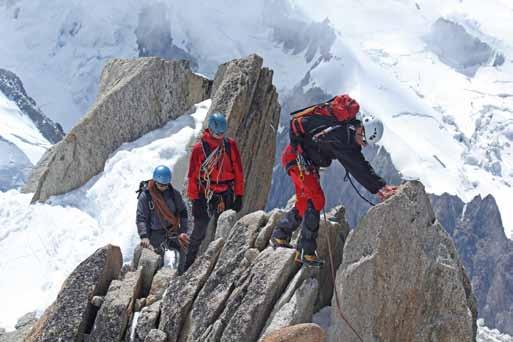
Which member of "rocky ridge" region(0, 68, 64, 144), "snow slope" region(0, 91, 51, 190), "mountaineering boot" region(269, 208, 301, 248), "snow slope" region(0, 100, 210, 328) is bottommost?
"rocky ridge" region(0, 68, 64, 144)

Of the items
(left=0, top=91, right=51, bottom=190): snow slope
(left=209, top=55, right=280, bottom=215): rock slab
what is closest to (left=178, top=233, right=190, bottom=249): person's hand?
(left=209, top=55, right=280, bottom=215): rock slab

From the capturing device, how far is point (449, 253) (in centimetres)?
1091

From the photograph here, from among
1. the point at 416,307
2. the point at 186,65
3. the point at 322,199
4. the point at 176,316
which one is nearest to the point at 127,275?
the point at 176,316

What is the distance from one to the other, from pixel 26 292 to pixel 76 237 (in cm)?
275

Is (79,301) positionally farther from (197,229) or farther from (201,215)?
(201,215)

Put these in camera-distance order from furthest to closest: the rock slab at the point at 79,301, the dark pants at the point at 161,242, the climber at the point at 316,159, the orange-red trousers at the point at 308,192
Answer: the dark pants at the point at 161,242 → the rock slab at the point at 79,301 → the orange-red trousers at the point at 308,192 → the climber at the point at 316,159

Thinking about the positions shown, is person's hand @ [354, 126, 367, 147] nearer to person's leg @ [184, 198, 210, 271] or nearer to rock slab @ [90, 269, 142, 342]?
person's leg @ [184, 198, 210, 271]

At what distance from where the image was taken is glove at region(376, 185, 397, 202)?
11.1 metres

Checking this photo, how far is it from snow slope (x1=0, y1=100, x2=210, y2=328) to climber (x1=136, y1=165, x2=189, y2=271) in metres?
6.91

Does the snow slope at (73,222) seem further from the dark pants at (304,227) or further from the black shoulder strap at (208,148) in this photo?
the dark pants at (304,227)

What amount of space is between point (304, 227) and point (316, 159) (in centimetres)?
118

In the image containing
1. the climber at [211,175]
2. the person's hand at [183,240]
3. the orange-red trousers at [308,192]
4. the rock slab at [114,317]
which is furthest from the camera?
the person's hand at [183,240]

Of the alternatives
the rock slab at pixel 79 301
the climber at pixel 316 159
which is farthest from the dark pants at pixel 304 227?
the rock slab at pixel 79 301

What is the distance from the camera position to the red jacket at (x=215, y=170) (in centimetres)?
1438
